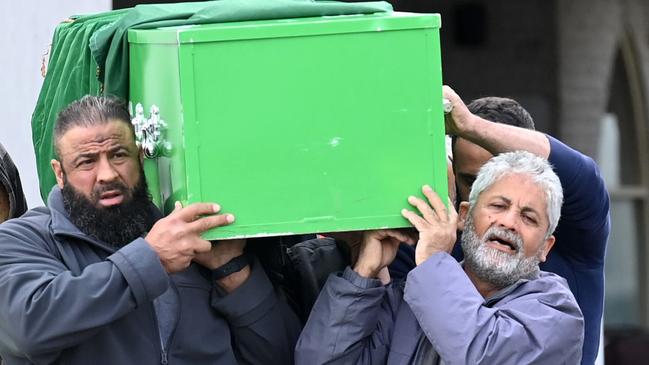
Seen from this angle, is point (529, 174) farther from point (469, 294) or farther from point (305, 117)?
point (305, 117)

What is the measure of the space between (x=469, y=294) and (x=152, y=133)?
2.76 feet

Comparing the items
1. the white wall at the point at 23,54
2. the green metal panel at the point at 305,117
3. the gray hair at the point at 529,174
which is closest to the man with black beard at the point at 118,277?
the green metal panel at the point at 305,117

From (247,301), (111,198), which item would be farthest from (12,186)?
(247,301)

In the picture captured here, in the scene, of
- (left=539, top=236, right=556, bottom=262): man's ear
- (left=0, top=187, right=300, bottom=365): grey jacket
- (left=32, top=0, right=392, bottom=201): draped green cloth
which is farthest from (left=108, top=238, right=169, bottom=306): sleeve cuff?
(left=539, top=236, right=556, bottom=262): man's ear

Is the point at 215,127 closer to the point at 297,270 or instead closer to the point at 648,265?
the point at 297,270

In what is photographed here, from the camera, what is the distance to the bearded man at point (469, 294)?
3.24 meters

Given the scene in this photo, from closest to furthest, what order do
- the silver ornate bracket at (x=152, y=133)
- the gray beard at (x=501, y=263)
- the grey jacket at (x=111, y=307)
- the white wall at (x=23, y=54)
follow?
the grey jacket at (x=111, y=307)
the gray beard at (x=501, y=263)
the silver ornate bracket at (x=152, y=133)
the white wall at (x=23, y=54)

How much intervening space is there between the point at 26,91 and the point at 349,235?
2.54 meters

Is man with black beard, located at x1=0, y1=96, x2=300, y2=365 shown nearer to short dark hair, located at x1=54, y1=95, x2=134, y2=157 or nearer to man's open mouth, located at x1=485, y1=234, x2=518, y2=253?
short dark hair, located at x1=54, y1=95, x2=134, y2=157

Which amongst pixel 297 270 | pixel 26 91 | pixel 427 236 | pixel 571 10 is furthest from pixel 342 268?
pixel 571 10

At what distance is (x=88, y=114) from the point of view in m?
3.46

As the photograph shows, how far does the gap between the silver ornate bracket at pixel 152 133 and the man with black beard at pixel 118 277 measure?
2 centimetres

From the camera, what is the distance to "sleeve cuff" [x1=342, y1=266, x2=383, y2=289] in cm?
344

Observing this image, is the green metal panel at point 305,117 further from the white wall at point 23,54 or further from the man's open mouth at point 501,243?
the white wall at point 23,54
